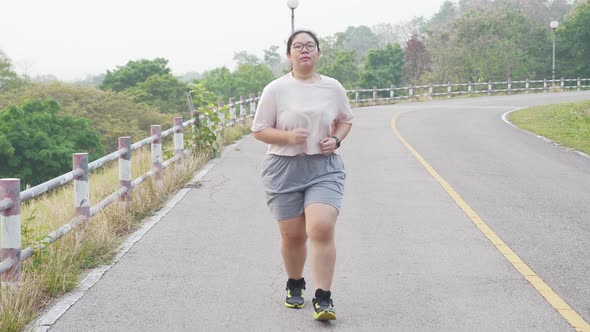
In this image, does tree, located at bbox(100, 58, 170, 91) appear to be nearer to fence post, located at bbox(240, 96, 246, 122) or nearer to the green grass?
the green grass

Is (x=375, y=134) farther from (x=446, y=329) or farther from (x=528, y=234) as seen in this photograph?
(x=446, y=329)

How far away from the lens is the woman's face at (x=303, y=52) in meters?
5.45

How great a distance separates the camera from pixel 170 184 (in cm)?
1223

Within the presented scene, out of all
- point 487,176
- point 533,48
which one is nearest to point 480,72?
point 533,48

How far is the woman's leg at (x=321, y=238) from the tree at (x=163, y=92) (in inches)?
2087

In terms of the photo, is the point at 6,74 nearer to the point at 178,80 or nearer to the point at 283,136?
the point at 178,80

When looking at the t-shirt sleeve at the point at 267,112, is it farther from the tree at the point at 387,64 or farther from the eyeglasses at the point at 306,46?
the tree at the point at 387,64

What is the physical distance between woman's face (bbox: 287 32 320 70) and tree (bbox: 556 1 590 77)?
65571 mm

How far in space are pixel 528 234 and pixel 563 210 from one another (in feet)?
5.98

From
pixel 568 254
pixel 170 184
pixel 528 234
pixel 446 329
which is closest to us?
pixel 446 329

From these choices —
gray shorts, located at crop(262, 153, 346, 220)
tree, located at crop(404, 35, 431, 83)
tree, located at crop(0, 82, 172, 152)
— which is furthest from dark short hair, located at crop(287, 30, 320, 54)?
tree, located at crop(404, 35, 431, 83)

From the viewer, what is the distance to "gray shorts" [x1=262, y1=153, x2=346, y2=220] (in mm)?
5500

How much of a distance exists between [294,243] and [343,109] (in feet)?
3.23

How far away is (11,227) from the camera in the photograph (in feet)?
20.2
